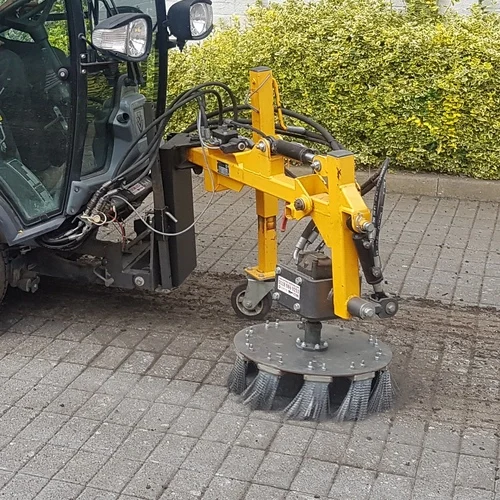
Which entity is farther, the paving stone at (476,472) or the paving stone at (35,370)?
the paving stone at (35,370)

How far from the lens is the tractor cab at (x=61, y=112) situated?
4.79m

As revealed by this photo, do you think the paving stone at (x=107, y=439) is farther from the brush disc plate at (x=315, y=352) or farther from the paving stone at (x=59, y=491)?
the brush disc plate at (x=315, y=352)

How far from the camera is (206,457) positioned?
13.4ft

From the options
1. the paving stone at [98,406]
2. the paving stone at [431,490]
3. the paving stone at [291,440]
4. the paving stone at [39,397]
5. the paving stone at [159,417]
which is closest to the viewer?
the paving stone at [431,490]

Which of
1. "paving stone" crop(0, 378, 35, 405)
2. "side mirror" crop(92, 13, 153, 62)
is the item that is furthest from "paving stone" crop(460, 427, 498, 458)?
"side mirror" crop(92, 13, 153, 62)

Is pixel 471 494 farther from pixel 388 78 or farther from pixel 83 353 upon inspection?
pixel 388 78

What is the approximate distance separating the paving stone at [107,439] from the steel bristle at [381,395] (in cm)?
117

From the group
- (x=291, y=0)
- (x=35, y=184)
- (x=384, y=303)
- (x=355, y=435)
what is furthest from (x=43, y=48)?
(x=291, y=0)

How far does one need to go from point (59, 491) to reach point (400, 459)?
147 cm

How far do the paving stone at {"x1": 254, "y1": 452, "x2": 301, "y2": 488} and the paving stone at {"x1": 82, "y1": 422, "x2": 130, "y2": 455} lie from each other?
68cm

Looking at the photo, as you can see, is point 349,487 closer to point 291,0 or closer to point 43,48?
point 43,48

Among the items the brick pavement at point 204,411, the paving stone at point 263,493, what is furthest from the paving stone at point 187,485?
the paving stone at point 263,493

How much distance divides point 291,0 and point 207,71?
104cm

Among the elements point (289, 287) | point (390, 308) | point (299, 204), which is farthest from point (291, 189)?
point (390, 308)
